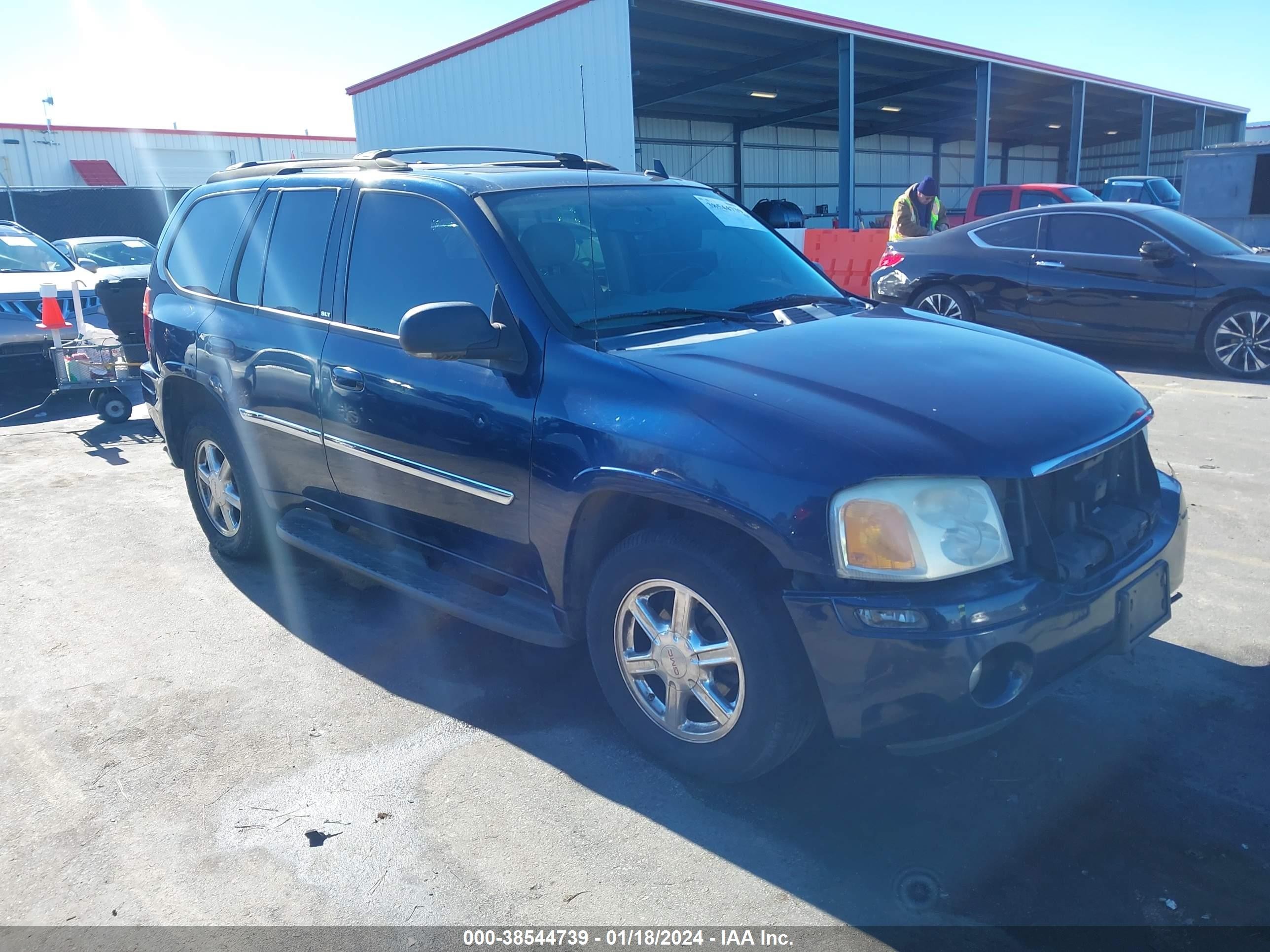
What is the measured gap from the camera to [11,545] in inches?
218

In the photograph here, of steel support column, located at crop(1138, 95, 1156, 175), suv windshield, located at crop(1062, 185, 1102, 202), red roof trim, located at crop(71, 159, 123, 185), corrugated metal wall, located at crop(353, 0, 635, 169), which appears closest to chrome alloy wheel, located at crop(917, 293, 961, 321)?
corrugated metal wall, located at crop(353, 0, 635, 169)

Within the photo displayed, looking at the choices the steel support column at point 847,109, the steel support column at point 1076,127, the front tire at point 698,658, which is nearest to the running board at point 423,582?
the front tire at point 698,658

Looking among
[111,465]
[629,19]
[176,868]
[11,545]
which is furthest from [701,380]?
[629,19]

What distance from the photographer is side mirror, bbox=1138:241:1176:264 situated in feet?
29.1

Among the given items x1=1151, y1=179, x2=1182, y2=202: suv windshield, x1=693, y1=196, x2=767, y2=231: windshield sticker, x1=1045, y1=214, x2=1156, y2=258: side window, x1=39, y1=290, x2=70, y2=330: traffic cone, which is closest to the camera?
x1=693, y1=196, x2=767, y2=231: windshield sticker

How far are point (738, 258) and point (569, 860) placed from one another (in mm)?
2423

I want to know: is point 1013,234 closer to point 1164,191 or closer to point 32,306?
point 32,306

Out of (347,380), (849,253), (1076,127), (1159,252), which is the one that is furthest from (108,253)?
(1076,127)

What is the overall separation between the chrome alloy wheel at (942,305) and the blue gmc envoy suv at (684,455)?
21.0ft

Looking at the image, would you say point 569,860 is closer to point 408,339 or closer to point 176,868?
point 176,868

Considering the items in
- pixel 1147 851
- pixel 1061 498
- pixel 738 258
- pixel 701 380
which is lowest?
pixel 1147 851

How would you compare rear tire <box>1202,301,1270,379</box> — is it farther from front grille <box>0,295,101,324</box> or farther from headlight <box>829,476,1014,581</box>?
front grille <box>0,295,101,324</box>

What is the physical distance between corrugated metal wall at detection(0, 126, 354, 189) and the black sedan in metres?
27.6

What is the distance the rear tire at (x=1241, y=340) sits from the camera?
28.3 feet
